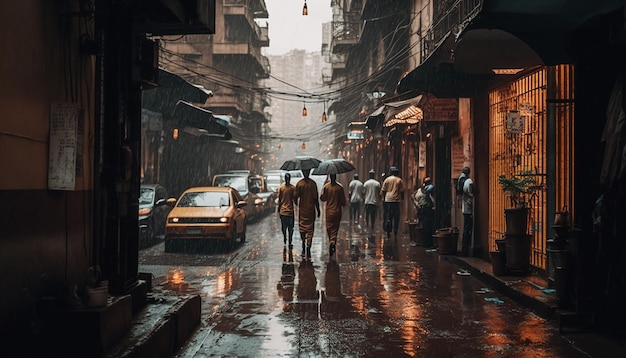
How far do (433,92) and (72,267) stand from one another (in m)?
10.7

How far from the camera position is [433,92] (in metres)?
15.3

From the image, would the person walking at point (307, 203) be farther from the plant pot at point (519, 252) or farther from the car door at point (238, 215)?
the plant pot at point (519, 252)

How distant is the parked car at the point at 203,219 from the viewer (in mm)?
17375

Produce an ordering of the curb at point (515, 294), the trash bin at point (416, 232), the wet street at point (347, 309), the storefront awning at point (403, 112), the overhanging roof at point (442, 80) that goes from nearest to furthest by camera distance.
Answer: the wet street at point (347, 309)
the curb at point (515, 294)
the overhanging roof at point (442, 80)
the storefront awning at point (403, 112)
the trash bin at point (416, 232)

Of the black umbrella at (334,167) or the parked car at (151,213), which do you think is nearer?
the parked car at (151,213)

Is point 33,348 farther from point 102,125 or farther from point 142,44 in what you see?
point 142,44

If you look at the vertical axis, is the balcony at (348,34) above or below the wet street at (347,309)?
above

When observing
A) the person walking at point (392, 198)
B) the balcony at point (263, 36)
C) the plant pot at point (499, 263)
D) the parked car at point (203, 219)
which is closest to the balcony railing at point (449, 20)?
the person walking at point (392, 198)

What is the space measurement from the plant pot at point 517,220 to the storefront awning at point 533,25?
2.48m

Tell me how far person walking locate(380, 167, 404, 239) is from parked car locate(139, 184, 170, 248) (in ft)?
23.0

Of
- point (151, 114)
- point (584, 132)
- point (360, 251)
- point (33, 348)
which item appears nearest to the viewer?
point (33, 348)

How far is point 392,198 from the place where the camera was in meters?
20.7

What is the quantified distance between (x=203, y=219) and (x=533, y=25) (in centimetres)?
1126

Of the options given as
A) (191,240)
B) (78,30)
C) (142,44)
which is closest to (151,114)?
(191,240)
